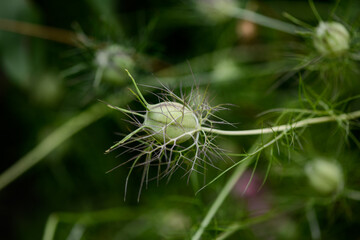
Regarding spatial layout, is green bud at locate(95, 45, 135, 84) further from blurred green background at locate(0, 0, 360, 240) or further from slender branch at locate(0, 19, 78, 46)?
slender branch at locate(0, 19, 78, 46)

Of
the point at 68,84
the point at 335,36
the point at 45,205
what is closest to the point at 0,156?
the point at 45,205

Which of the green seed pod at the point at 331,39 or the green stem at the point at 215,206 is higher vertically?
the green seed pod at the point at 331,39

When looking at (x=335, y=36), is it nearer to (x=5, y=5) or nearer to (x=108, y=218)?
(x=108, y=218)

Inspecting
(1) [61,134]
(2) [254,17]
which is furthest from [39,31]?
(2) [254,17]

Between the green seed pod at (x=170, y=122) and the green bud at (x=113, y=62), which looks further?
the green bud at (x=113, y=62)

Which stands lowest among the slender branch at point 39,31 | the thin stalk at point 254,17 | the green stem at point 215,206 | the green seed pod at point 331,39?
the green stem at point 215,206

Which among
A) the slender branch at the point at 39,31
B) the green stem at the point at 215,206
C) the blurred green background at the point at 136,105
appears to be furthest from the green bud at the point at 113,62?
the green stem at the point at 215,206

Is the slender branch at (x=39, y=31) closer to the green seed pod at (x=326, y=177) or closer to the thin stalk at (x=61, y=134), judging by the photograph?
the thin stalk at (x=61, y=134)

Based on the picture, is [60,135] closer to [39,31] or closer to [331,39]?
[39,31]
